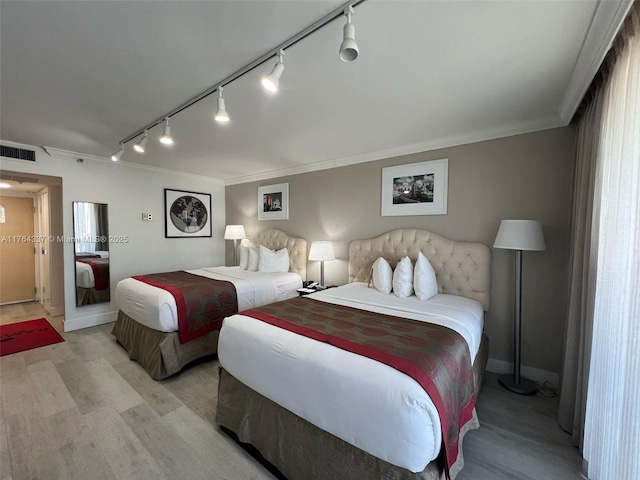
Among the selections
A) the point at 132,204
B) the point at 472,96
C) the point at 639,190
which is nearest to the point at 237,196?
the point at 132,204

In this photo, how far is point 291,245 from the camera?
439cm

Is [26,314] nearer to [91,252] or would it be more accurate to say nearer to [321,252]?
[91,252]

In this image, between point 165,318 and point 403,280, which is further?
point 403,280

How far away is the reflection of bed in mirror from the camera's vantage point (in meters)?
3.87

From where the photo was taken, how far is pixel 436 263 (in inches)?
116

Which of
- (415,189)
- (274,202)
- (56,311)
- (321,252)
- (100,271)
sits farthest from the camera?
(274,202)

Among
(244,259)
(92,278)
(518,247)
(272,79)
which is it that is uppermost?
(272,79)

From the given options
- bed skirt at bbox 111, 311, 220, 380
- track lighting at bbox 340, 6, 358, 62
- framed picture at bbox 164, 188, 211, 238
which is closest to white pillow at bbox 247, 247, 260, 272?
bed skirt at bbox 111, 311, 220, 380

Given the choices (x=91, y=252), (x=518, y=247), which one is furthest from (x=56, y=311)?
(x=518, y=247)

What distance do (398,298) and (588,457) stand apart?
5.02ft

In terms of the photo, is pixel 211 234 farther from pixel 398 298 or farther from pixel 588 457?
pixel 588 457

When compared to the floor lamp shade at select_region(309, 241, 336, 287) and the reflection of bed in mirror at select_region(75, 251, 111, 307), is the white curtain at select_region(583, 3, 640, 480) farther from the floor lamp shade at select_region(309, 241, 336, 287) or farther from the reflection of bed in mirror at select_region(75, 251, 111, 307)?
the reflection of bed in mirror at select_region(75, 251, 111, 307)

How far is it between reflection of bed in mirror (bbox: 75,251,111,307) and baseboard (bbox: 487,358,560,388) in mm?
5424

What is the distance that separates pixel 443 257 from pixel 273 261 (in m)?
2.49
